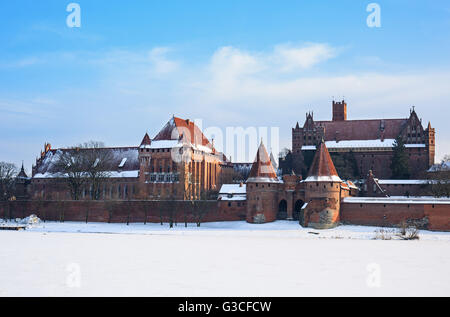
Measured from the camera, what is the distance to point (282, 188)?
53.7m

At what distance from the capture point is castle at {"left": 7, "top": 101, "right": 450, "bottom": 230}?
160 ft

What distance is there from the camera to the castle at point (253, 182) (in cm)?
4881

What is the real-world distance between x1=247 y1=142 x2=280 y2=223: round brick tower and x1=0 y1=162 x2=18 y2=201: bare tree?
1195 inches

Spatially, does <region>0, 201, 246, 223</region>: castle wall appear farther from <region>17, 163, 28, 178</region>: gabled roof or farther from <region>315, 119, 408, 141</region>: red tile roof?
<region>315, 119, 408, 141</region>: red tile roof

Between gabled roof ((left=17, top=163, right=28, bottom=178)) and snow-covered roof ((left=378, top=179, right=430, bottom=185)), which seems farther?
gabled roof ((left=17, top=163, right=28, bottom=178))

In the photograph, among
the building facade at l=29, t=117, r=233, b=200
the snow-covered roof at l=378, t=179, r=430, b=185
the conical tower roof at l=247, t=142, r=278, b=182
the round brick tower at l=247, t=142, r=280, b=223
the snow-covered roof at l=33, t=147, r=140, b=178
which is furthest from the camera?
the snow-covered roof at l=33, t=147, r=140, b=178

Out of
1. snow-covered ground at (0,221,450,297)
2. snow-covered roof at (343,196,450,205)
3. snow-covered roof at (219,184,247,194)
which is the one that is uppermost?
snow-covered roof at (219,184,247,194)

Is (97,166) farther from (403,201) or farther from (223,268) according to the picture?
(223,268)

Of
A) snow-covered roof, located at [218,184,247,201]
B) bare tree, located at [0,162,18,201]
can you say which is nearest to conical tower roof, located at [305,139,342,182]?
snow-covered roof, located at [218,184,247,201]

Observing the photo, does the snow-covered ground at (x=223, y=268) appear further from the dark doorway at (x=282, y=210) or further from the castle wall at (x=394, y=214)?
the dark doorway at (x=282, y=210)

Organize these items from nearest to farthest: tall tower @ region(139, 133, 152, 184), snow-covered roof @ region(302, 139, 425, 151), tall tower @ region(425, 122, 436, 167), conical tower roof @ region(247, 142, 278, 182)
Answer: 1. conical tower roof @ region(247, 142, 278, 182)
2. tall tower @ region(139, 133, 152, 184)
3. tall tower @ region(425, 122, 436, 167)
4. snow-covered roof @ region(302, 139, 425, 151)

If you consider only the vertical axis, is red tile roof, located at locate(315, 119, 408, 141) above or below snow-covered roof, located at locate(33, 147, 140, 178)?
above
